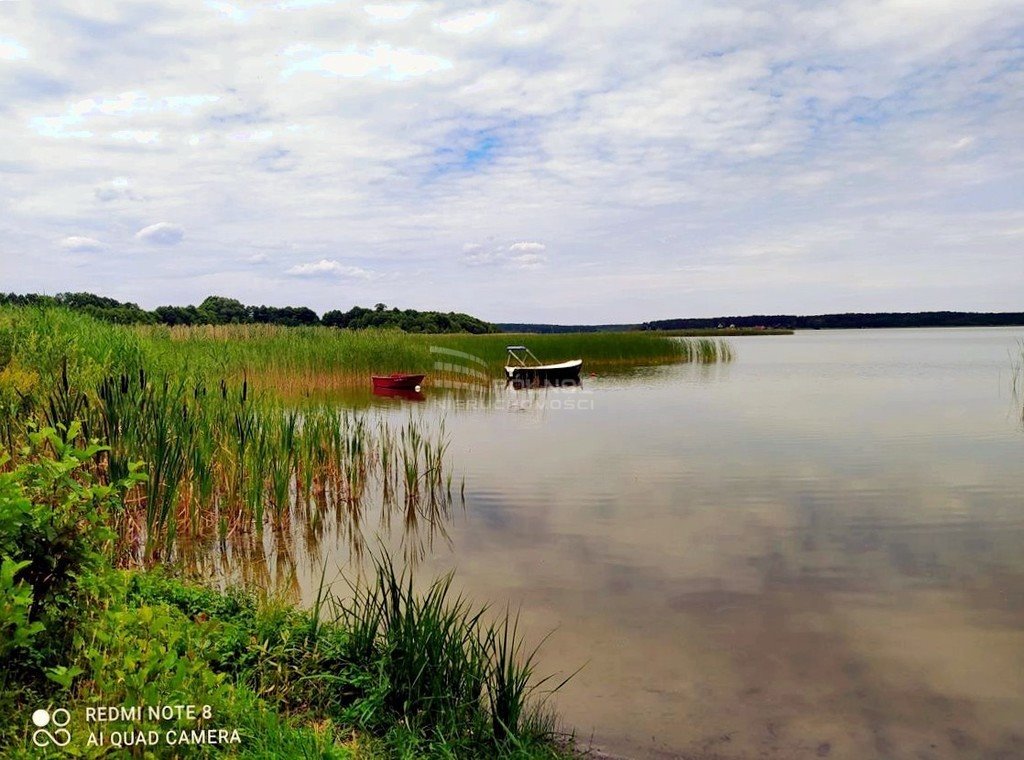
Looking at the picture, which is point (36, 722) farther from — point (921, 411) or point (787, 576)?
point (921, 411)

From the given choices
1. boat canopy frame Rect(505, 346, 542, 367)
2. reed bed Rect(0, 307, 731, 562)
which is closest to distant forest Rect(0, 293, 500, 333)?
boat canopy frame Rect(505, 346, 542, 367)

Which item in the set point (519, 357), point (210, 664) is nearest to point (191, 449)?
point (210, 664)

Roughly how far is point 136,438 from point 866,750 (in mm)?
6035

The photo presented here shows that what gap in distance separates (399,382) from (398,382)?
0.10 feet

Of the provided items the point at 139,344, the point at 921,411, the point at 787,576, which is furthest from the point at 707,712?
the point at 921,411

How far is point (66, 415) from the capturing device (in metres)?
5.78

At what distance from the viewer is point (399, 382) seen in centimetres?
2072

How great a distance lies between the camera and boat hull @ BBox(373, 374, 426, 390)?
2069 cm

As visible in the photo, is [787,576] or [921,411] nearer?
[787,576]
